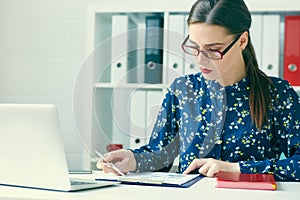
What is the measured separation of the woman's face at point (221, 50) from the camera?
1.64 m

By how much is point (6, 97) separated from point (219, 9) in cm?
204

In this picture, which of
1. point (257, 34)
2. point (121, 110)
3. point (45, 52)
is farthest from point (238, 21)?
point (45, 52)

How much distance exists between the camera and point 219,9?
1.68m

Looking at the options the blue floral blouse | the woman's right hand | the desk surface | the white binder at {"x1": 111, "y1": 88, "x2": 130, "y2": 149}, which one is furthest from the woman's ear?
the desk surface

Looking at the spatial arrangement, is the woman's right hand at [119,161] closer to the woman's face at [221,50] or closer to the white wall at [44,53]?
the woman's face at [221,50]

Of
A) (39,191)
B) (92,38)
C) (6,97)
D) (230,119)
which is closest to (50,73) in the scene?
(6,97)

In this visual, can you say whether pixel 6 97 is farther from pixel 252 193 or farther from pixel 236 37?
pixel 252 193

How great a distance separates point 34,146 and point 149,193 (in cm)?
26

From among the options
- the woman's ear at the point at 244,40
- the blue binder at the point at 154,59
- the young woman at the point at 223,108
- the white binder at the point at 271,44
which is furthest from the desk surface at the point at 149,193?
the white binder at the point at 271,44

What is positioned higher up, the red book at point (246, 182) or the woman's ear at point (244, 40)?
the woman's ear at point (244, 40)

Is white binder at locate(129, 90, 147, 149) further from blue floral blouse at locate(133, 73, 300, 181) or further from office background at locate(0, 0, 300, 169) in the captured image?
office background at locate(0, 0, 300, 169)

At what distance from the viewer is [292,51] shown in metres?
2.62

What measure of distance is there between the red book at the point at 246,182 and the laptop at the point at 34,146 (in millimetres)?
324

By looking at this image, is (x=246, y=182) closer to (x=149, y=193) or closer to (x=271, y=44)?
(x=149, y=193)
